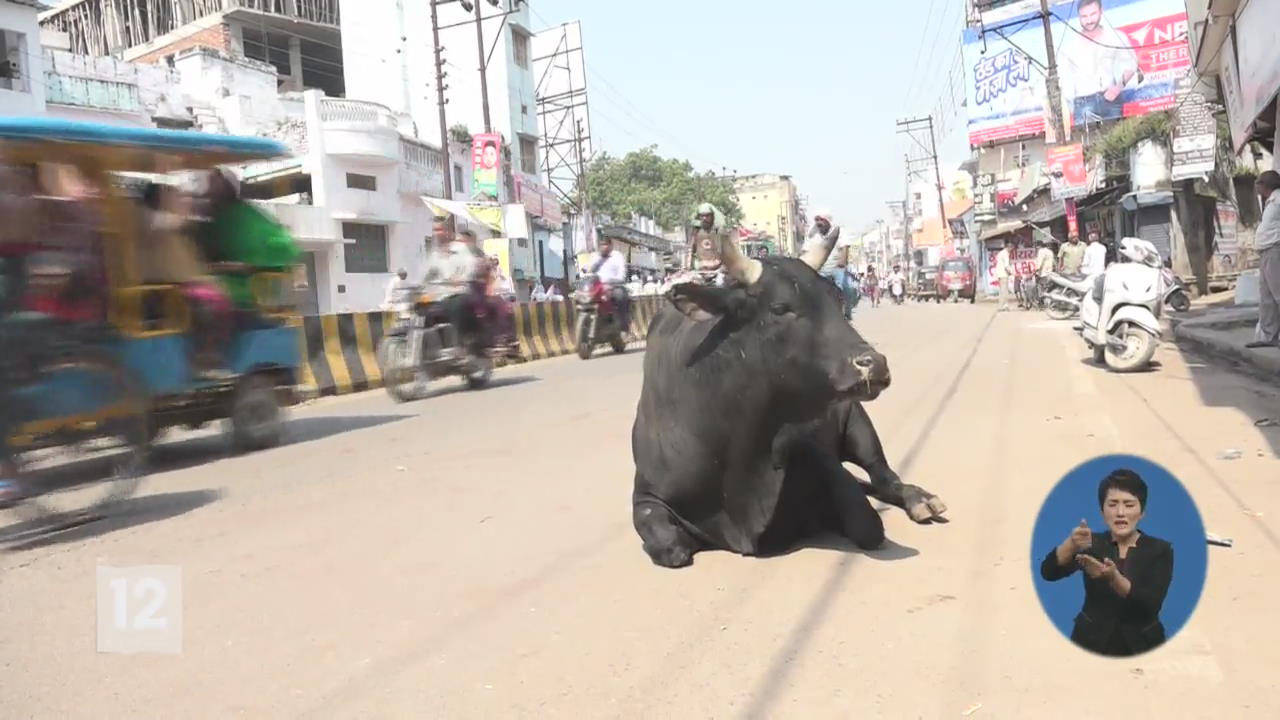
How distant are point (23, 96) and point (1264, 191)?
22.9 m

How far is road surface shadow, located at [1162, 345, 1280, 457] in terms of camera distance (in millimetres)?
5785

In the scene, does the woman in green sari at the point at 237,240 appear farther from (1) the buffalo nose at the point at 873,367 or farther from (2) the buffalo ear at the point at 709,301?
(1) the buffalo nose at the point at 873,367

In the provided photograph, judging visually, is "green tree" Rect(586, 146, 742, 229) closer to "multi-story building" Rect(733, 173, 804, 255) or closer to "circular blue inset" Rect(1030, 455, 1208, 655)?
"multi-story building" Rect(733, 173, 804, 255)

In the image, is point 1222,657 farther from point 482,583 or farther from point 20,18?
point 20,18

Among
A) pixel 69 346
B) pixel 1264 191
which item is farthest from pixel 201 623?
pixel 1264 191

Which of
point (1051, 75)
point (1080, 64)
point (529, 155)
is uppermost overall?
point (1080, 64)

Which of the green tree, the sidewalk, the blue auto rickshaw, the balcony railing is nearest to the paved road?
the blue auto rickshaw

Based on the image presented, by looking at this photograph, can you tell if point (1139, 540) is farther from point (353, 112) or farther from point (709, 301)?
point (353, 112)

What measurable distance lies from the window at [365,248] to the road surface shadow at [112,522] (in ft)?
72.2

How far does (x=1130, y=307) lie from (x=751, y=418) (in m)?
7.18

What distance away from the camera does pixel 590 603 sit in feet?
11.6

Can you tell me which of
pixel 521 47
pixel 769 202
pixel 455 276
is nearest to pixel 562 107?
pixel 521 47

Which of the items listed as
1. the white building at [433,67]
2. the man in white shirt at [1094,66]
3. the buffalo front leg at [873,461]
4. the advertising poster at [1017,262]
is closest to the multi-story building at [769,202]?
the advertising poster at [1017,262]

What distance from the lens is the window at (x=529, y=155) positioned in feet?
130
